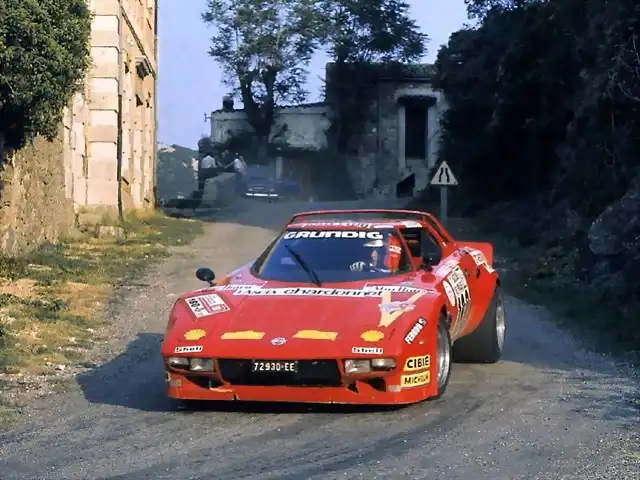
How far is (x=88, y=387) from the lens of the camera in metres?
8.66

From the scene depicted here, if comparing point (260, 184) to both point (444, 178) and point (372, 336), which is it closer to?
point (444, 178)

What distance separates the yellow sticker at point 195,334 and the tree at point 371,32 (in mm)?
42656

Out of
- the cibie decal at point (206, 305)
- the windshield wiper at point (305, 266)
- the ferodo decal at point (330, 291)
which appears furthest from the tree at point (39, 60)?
the ferodo decal at point (330, 291)

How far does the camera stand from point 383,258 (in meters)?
8.72

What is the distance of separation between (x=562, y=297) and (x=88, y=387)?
8242mm

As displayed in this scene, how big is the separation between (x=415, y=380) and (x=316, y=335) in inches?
30.1

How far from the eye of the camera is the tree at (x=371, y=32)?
4948 cm

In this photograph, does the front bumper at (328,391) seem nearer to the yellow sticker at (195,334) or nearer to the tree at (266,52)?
the yellow sticker at (195,334)

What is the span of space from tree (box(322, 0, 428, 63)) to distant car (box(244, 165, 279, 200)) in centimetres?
737

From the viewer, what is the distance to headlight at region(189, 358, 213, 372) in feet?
23.9

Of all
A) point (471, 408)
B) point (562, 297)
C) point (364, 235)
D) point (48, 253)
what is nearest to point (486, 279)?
point (364, 235)

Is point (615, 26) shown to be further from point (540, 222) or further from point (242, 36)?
point (242, 36)

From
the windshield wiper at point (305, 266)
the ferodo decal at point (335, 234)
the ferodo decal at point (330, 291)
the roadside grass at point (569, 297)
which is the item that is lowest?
the roadside grass at point (569, 297)

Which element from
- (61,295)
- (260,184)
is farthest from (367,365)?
(260,184)
